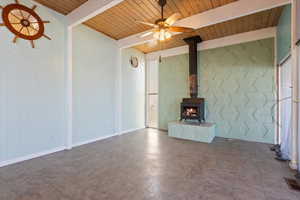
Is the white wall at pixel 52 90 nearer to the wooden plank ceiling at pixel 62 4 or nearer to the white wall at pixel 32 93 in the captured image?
the white wall at pixel 32 93

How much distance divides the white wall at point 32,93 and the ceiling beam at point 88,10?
27cm

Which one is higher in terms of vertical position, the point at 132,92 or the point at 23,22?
the point at 23,22

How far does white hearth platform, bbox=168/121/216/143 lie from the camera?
158 inches

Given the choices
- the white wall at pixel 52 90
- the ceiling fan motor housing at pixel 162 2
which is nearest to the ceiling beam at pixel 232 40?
the white wall at pixel 52 90

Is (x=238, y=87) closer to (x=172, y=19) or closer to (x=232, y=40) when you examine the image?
(x=232, y=40)

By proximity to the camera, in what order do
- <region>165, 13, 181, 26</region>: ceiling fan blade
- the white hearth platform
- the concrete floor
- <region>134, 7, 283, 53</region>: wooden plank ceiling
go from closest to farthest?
1. the concrete floor
2. <region>165, 13, 181, 26</region>: ceiling fan blade
3. <region>134, 7, 283, 53</region>: wooden plank ceiling
4. the white hearth platform

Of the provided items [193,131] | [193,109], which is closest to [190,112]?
[193,109]

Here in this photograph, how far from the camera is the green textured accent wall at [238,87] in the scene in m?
3.85

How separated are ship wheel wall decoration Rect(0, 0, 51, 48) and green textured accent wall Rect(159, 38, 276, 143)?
4.01 m

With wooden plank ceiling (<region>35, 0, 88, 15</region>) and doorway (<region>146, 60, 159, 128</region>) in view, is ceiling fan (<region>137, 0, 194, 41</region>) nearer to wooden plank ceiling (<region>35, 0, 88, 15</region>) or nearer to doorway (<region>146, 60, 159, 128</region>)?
wooden plank ceiling (<region>35, 0, 88, 15</region>)

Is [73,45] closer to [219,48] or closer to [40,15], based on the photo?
[40,15]

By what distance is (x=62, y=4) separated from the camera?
10.2 ft

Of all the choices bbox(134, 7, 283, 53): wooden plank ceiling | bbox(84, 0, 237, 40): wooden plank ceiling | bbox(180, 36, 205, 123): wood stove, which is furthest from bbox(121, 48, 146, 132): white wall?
bbox(180, 36, 205, 123): wood stove

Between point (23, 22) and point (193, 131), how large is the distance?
4.55 meters
